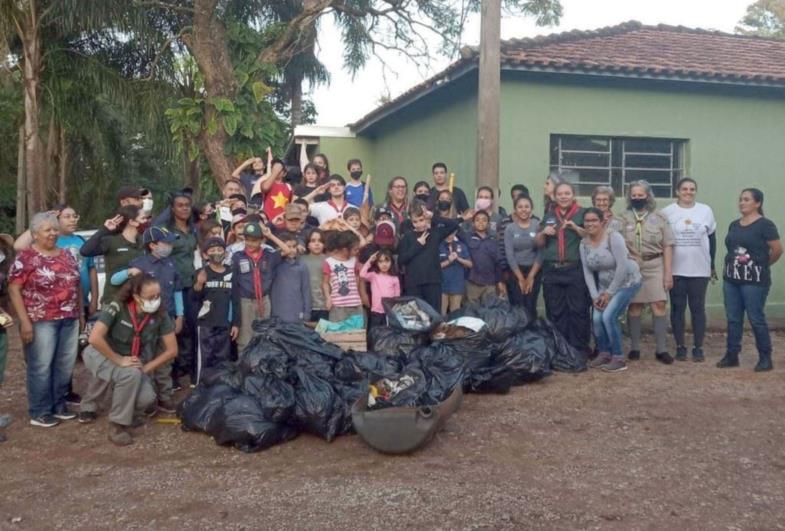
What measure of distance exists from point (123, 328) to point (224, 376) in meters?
0.85

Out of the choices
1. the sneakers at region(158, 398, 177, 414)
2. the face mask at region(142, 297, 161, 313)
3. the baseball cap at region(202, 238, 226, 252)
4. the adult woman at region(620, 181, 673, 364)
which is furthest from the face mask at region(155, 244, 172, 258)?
the adult woman at region(620, 181, 673, 364)

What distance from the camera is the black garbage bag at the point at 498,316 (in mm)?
7370

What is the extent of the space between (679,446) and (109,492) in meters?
3.77

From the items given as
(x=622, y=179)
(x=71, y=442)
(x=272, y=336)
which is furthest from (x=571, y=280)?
(x=71, y=442)

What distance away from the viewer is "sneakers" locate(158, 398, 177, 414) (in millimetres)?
6504

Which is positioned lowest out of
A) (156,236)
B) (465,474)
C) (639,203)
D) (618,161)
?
(465,474)

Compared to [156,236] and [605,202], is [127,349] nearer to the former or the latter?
[156,236]

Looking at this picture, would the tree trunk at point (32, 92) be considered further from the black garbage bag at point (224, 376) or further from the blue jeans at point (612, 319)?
the blue jeans at point (612, 319)

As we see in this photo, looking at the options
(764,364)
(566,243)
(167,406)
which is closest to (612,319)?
(566,243)

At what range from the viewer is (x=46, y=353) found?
6105mm

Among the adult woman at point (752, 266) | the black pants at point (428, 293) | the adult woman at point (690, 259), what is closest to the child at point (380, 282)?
the black pants at point (428, 293)

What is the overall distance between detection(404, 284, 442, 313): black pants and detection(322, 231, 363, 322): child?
62cm

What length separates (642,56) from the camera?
1166 centimetres

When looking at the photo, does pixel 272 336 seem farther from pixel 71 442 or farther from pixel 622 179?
pixel 622 179
